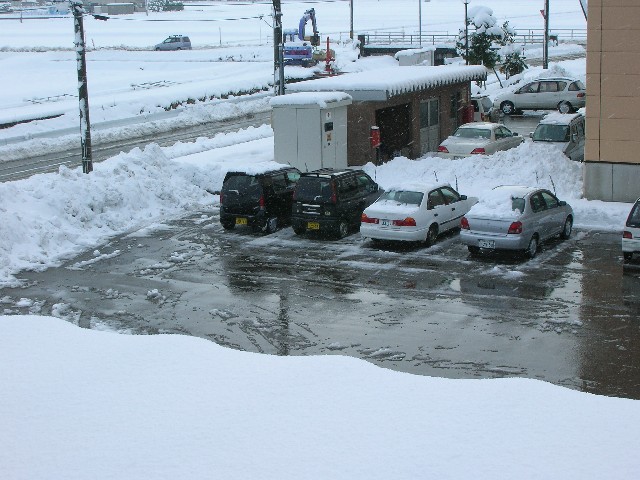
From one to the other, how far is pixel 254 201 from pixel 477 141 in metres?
11.2

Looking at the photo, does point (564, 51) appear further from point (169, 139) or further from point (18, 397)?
point (18, 397)

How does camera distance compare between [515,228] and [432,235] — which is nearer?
[515,228]

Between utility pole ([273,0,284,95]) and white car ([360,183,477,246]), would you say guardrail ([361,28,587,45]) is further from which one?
white car ([360,183,477,246])

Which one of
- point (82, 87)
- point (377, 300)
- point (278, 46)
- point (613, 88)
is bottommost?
point (377, 300)

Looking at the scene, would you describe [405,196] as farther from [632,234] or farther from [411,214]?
[632,234]

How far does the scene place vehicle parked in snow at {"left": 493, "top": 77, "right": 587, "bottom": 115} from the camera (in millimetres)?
46812

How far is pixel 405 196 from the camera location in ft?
74.7

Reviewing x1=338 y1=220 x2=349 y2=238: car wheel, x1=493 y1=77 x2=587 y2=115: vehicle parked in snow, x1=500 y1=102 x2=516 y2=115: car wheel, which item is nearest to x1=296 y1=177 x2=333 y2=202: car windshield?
x1=338 y1=220 x2=349 y2=238: car wheel

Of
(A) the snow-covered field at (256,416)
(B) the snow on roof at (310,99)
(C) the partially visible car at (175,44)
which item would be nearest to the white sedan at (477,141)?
(B) the snow on roof at (310,99)

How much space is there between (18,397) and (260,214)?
12.6m

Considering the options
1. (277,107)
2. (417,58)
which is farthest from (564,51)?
(277,107)

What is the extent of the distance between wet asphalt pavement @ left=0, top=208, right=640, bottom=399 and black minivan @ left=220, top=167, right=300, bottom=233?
16.0 inches

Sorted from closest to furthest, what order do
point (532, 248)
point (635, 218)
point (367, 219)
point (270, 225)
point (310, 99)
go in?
point (635, 218)
point (532, 248)
point (367, 219)
point (270, 225)
point (310, 99)

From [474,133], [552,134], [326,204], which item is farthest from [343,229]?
[552,134]
